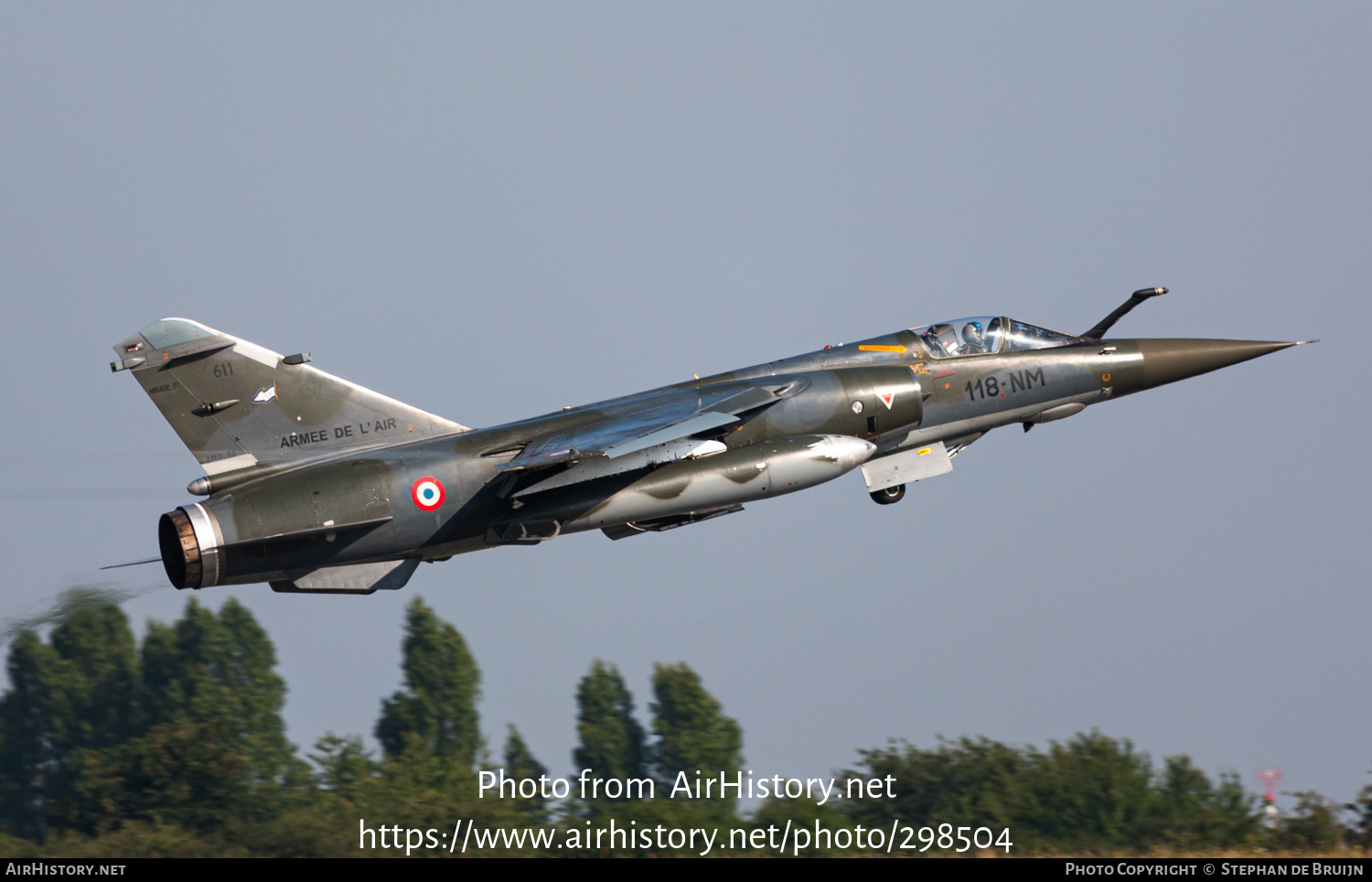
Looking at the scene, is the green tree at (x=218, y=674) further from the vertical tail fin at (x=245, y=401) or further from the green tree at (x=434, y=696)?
the vertical tail fin at (x=245, y=401)

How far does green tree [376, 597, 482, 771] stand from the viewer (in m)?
56.3

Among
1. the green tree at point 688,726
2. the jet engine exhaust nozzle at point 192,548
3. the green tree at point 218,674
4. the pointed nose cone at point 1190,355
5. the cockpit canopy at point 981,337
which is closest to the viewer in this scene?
the jet engine exhaust nozzle at point 192,548

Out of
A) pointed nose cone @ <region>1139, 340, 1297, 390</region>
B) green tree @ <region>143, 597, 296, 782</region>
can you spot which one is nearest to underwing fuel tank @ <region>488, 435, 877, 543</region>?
pointed nose cone @ <region>1139, 340, 1297, 390</region>

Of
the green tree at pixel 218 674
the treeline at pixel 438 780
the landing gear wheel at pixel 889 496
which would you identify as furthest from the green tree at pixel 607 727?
the landing gear wheel at pixel 889 496

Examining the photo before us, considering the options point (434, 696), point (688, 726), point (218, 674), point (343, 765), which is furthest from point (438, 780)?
point (218, 674)

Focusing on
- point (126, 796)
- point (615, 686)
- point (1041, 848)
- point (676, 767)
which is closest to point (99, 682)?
point (615, 686)

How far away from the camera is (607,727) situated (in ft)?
181

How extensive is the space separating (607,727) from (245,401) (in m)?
39.8

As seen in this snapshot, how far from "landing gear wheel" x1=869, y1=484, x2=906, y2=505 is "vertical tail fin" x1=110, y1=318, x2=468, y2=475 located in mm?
6240

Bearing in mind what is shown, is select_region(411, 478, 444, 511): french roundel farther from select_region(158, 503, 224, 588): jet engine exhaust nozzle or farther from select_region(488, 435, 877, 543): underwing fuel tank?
select_region(158, 503, 224, 588): jet engine exhaust nozzle

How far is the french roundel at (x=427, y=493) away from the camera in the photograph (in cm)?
1661

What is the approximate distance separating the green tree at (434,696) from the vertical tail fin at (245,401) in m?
39.4

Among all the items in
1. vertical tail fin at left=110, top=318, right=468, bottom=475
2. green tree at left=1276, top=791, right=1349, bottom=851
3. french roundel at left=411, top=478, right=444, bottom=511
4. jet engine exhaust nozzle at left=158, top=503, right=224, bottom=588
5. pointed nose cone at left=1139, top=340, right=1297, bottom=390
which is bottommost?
green tree at left=1276, top=791, right=1349, bottom=851
